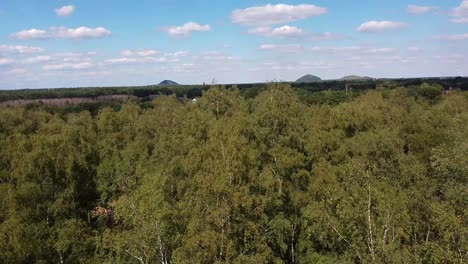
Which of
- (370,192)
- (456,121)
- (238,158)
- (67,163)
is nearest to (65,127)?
(67,163)

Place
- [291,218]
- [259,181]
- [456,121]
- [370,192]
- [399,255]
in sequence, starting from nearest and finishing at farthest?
[399,255] < [370,192] < [259,181] < [291,218] < [456,121]

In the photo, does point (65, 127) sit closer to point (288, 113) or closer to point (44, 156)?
point (44, 156)

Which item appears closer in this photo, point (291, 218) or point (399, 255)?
point (399, 255)

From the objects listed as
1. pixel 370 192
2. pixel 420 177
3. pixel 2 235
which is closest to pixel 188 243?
pixel 370 192

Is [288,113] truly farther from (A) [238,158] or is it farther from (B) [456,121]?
(B) [456,121]

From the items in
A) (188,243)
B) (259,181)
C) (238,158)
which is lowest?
(188,243)

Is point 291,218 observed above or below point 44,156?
below

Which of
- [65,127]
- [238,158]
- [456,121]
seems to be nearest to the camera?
[238,158]
